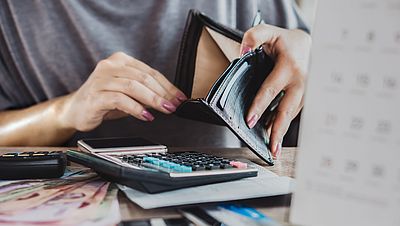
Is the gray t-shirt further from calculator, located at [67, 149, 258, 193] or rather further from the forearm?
calculator, located at [67, 149, 258, 193]

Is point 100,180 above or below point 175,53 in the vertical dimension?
below

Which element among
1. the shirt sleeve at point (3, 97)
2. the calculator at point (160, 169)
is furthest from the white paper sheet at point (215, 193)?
the shirt sleeve at point (3, 97)

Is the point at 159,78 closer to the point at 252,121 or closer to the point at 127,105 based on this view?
the point at 127,105

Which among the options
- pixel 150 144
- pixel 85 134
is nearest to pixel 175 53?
pixel 85 134

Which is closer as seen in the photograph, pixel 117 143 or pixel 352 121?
pixel 352 121

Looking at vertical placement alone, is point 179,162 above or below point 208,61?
below

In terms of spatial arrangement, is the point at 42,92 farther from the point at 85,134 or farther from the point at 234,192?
the point at 234,192

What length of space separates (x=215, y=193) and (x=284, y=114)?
23 cm

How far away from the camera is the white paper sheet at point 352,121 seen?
0.30m

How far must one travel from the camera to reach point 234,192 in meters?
0.45

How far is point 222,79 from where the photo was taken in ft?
1.75

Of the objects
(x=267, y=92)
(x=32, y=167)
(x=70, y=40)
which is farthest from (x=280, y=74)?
(x=70, y=40)

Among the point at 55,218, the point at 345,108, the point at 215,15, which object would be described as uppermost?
the point at 215,15

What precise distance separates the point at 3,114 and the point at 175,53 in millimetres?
320
